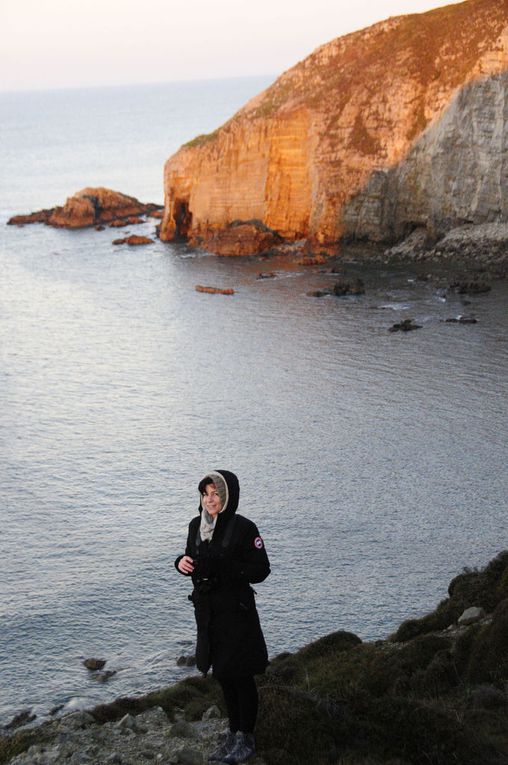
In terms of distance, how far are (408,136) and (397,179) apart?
3.63m

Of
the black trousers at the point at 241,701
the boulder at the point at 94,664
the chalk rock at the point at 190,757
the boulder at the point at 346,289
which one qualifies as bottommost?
the boulder at the point at 94,664

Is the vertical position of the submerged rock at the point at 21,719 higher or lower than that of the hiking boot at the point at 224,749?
lower

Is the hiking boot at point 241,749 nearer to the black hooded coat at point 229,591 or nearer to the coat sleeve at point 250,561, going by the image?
the black hooded coat at point 229,591

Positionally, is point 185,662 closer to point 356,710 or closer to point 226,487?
point 356,710

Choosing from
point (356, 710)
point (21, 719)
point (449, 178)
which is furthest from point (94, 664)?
point (449, 178)

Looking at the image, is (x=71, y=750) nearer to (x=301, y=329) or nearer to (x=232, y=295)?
(x=301, y=329)

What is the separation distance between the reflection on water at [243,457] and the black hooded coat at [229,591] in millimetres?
13965

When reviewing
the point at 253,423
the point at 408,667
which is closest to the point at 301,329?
the point at 253,423

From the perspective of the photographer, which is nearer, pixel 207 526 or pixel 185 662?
pixel 207 526

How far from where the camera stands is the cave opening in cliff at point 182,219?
93.8 metres

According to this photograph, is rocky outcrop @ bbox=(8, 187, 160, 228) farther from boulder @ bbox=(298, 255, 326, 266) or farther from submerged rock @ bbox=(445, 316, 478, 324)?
submerged rock @ bbox=(445, 316, 478, 324)

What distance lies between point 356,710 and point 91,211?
99260 millimetres

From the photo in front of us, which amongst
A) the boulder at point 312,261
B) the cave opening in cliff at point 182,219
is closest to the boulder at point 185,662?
the boulder at point 312,261

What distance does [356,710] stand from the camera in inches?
511
